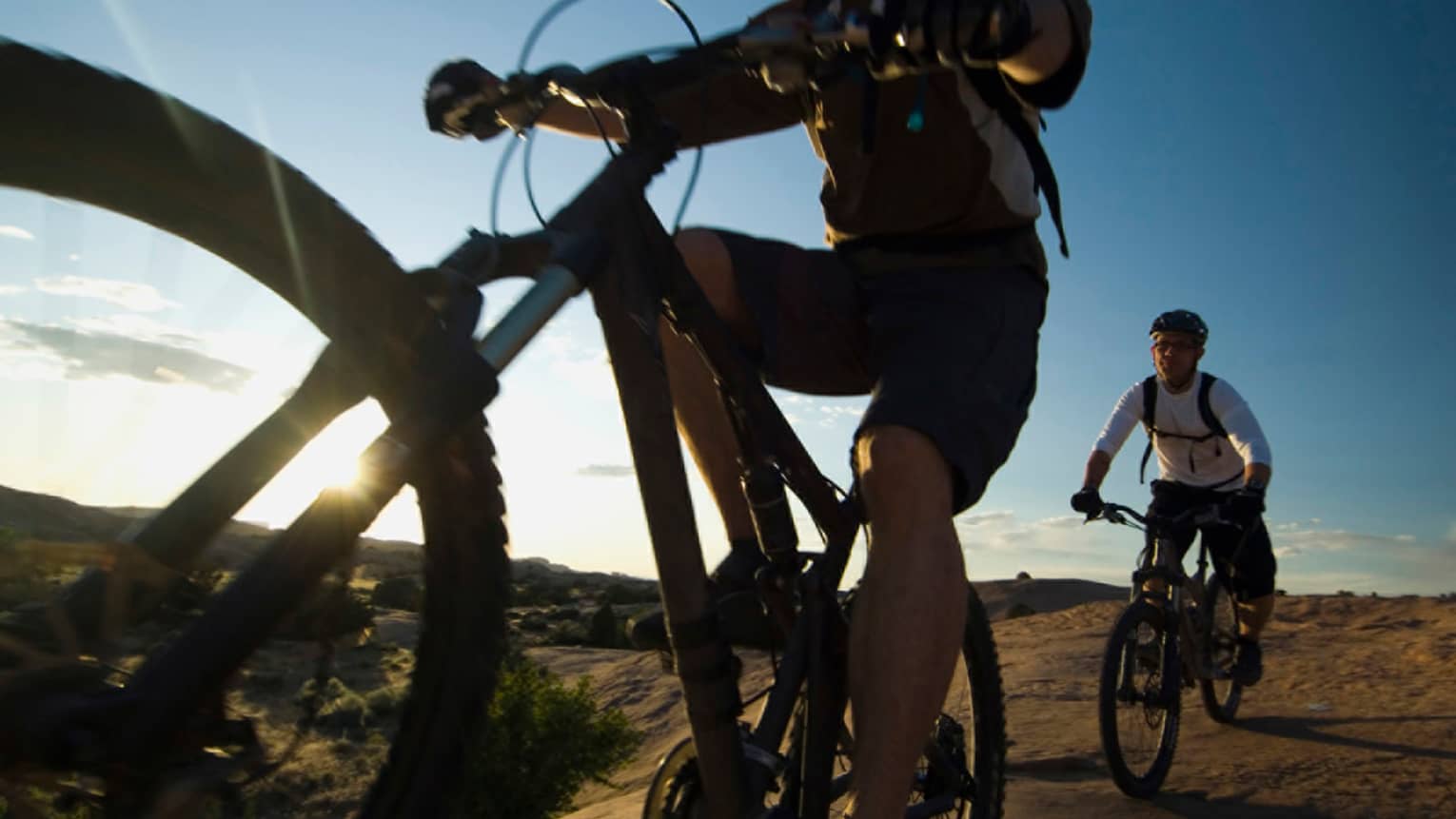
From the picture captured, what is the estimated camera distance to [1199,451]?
6367mm

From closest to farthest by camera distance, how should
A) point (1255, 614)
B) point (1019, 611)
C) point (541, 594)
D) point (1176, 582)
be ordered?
1. point (1176, 582)
2. point (1255, 614)
3. point (1019, 611)
4. point (541, 594)

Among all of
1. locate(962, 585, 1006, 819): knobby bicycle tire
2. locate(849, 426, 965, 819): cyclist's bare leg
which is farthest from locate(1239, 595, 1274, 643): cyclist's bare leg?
locate(849, 426, 965, 819): cyclist's bare leg

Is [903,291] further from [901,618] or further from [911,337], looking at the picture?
[901,618]

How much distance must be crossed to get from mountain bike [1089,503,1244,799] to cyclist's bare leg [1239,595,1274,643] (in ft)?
0.24

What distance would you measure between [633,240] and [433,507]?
66 centimetres

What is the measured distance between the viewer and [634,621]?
2.11 meters

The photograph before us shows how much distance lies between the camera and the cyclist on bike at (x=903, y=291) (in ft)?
5.91

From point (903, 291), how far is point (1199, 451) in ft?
15.9

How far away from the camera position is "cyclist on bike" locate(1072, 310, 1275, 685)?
6219 millimetres

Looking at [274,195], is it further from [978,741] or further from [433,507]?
[978,741]

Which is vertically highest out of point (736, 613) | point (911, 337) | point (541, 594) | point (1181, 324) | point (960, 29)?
point (1181, 324)

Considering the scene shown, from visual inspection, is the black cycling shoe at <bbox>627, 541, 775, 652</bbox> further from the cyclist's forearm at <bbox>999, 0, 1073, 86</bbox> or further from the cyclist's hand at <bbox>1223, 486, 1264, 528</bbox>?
the cyclist's hand at <bbox>1223, 486, 1264, 528</bbox>

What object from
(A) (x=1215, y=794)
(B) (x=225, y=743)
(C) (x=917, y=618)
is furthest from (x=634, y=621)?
(A) (x=1215, y=794)

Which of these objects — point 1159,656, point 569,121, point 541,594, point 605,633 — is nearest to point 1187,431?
point 1159,656
